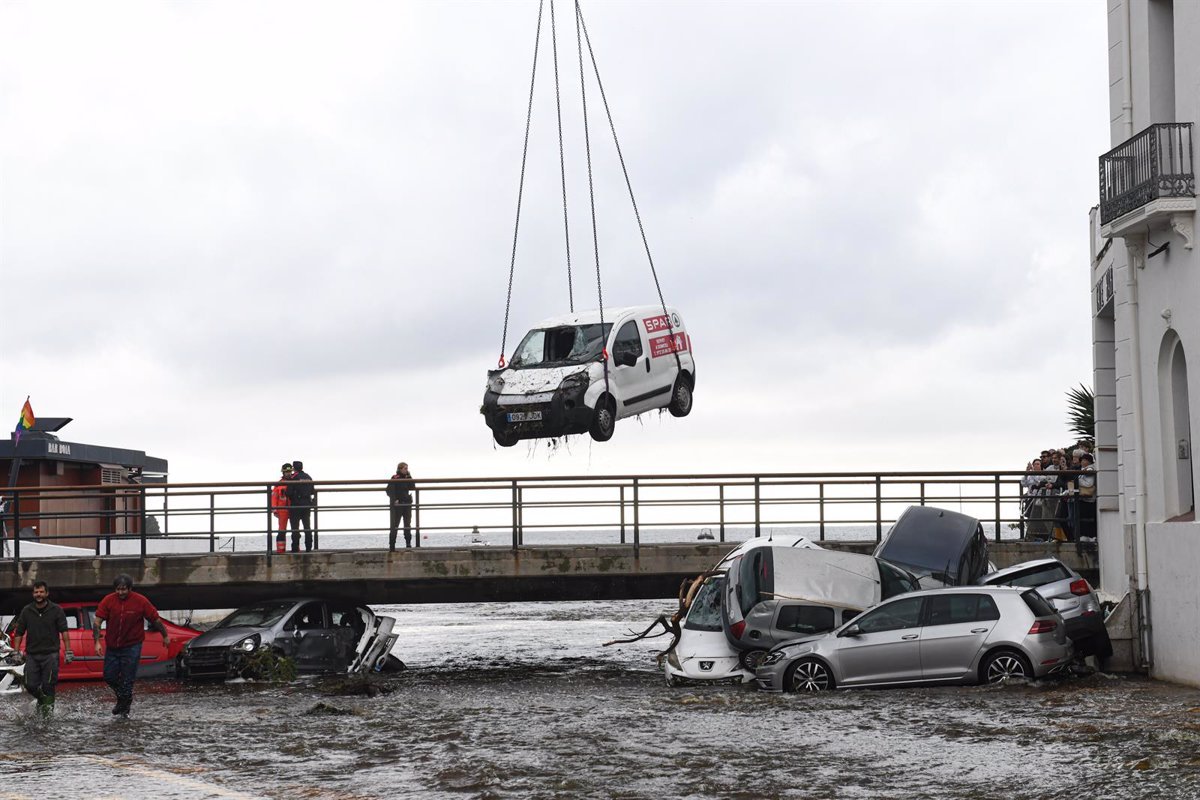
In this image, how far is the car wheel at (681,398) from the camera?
26984mm

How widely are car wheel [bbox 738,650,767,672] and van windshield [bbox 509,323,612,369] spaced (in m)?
6.55

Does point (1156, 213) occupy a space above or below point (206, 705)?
above

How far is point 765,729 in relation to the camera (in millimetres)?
15414

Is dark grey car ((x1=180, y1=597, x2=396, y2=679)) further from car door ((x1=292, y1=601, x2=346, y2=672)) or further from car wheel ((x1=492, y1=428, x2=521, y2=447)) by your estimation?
car wheel ((x1=492, y1=428, x2=521, y2=447))

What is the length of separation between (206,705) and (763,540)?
27.4 ft

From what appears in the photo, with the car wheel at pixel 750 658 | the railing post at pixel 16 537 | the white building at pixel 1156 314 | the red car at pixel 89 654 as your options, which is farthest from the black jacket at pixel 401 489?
the white building at pixel 1156 314

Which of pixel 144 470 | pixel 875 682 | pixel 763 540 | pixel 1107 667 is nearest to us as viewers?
pixel 875 682

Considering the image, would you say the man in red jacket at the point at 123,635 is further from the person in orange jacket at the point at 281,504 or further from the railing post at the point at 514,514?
the railing post at the point at 514,514

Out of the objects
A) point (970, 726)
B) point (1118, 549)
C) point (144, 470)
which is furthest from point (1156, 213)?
point (144, 470)

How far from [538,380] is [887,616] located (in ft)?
25.3

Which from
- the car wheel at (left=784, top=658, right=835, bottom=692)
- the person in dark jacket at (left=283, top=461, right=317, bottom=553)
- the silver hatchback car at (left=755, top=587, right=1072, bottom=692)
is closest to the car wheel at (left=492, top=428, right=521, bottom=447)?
the person in dark jacket at (left=283, top=461, right=317, bottom=553)

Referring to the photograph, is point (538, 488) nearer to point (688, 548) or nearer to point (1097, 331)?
point (688, 548)

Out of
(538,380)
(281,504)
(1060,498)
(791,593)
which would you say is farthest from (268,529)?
(1060,498)

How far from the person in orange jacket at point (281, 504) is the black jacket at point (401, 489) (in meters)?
1.73
